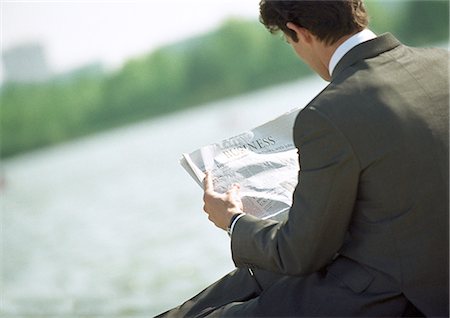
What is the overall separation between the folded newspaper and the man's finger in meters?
0.02

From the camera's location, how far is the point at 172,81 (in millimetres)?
27656

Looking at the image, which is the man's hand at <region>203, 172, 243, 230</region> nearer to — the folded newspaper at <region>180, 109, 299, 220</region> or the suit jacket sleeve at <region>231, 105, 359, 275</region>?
the folded newspaper at <region>180, 109, 299, 220</region>

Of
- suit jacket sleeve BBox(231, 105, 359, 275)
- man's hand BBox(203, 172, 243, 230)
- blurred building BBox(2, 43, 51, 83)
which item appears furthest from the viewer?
blurred building BBox(2, 43, 51, 83)

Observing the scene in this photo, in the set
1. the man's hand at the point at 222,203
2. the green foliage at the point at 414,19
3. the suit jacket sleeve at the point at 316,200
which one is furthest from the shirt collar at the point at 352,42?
the green foliage at the point at 414,19

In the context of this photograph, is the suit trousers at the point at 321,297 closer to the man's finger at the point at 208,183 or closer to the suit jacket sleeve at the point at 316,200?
the suit jacket sleeve at the point at 316,200

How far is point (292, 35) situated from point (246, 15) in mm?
27091

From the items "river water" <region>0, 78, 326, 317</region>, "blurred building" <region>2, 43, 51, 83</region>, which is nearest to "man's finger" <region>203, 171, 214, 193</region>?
"river water" <region>0, 78, 326, 317</region>

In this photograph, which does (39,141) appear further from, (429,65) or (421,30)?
(429,65)

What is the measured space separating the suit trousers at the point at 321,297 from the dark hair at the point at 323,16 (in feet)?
1.46

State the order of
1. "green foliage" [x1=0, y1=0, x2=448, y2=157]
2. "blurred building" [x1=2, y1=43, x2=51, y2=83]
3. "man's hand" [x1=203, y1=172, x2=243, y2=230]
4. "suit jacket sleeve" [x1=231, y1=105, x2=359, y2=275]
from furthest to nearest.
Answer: "green foliage" [x1=0, y1=0, x2=448, y2=157], "blurred building" [x1=2, y1=43, x2=51, y2=83], "man's hand" [x1=203, y1=172, x2=243, y2=230], "suit jacket sleeve" [x1=231, y1=105, x2=359, y2=275]

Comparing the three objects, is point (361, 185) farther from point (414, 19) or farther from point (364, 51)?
point (414, 19)

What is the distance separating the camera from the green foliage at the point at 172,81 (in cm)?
2398

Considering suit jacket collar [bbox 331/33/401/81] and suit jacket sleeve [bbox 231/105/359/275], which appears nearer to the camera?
suit jacket sleeve [bbox 231/105/359/275]

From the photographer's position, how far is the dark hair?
170 centimetres
